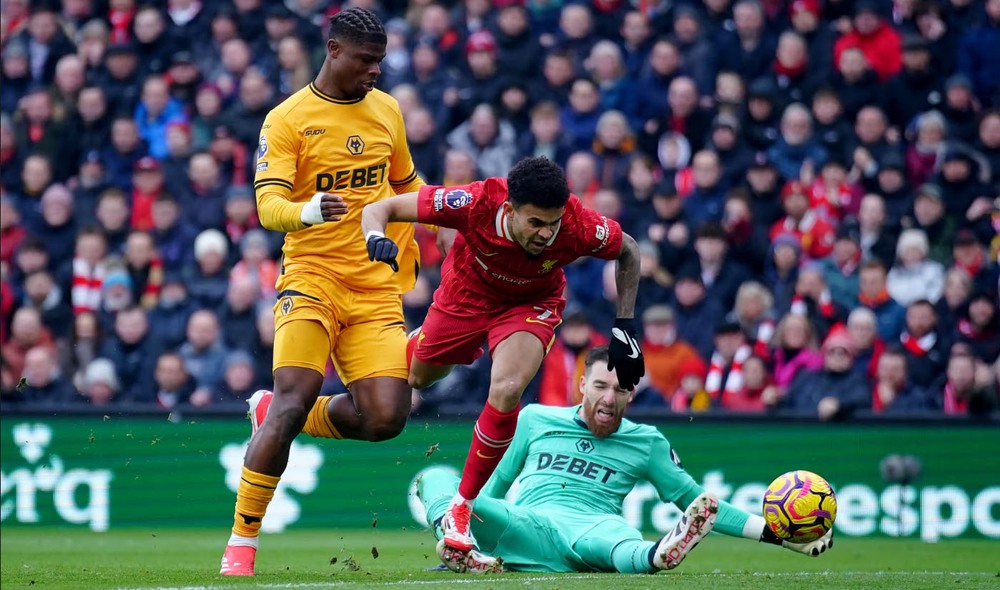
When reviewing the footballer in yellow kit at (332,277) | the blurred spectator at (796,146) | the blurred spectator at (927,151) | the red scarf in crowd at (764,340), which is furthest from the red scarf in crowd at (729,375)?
the footballer in yellow kit at (332,277)

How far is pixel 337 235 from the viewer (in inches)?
329

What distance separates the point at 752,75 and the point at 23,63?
25.8 ft

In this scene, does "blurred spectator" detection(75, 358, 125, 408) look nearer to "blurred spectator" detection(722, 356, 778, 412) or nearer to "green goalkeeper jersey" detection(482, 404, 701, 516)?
"blurred spectator" detection(722, 356, 778, 412)

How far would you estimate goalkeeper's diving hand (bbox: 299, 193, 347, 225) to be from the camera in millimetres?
7438

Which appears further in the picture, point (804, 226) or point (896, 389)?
point (804, 226)

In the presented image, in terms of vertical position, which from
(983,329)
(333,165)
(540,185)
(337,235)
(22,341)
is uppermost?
(540,185)

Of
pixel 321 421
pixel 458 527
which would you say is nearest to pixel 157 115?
pixel 321 421

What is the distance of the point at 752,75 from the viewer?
14.4 metres

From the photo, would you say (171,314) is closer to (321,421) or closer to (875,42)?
(321,421)

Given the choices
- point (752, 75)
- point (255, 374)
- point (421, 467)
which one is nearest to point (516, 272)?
point (421, 467)

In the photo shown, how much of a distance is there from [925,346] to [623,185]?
3.17 meters

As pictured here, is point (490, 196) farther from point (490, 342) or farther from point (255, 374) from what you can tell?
point (255, 374)

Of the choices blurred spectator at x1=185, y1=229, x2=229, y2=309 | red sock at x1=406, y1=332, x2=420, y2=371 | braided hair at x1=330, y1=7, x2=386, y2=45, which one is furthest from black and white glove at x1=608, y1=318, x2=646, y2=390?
blurred spectator at x1=185, y1=229, x2=229, y2=309

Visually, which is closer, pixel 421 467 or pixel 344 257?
pixel 344 257
